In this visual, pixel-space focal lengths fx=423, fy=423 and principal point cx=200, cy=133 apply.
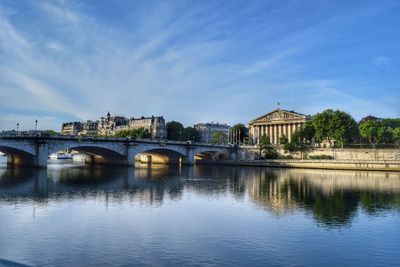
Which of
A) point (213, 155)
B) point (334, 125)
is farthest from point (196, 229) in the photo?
point (213, 155)

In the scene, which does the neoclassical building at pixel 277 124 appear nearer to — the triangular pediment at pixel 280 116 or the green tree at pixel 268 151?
the triangular pediment at pixel 280 116

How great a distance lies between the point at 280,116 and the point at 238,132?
65.8 ft

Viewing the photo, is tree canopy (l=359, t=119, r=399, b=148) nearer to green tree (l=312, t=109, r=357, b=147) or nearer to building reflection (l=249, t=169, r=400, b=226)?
green tree (l=312, t=109, r=357, b=147)

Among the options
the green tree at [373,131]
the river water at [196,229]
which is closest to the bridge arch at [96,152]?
the river water at [196,229]

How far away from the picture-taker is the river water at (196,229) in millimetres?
21812

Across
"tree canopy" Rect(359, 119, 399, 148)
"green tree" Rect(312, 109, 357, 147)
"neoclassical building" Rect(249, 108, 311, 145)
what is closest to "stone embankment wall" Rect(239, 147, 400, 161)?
"green tree" Rect(312, 109, 357, 147)

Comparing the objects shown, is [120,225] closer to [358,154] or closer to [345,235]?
[345,235]

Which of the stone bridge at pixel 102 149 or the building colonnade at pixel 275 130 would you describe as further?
the building colonnade at pixel 275 130

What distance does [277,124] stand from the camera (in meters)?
184

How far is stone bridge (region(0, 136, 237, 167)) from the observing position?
79000mm

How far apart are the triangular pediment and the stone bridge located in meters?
46.0

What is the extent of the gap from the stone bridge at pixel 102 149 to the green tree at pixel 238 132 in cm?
4457

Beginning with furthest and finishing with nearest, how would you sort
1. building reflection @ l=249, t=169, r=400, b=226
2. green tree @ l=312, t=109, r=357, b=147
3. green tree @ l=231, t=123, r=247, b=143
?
1. green tree @ l=231, t=123, r=247, b=143
2. green tree @ l=312, t=109, r=357, b=147
3. building reflection @ l=249, t=169, r=400, b=226

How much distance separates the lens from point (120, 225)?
29594mm
